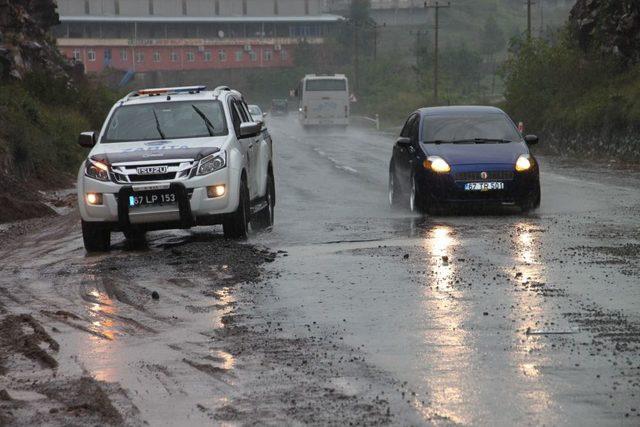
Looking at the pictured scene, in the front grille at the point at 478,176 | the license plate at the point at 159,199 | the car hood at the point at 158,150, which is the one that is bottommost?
the front grille at the point at 478,176

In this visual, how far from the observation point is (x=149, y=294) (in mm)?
10680

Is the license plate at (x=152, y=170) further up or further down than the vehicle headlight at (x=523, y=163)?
further up

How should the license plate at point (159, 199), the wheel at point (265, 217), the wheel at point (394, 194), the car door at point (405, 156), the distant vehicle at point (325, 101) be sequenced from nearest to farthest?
the license plate at point (159, 199), the wheel at point (265, 217), the car door at point (405, 156), the wheel at point (394, 194), the distant vehicle at point (325, 101)

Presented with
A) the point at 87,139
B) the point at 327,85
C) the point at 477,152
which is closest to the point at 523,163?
the point at 477,152

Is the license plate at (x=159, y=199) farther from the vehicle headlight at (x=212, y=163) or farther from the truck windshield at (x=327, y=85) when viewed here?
the truck windshield at (x=327, y=85)

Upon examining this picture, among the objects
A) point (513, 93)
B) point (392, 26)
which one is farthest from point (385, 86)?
point (513, 93)

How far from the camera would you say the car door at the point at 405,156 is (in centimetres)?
1858

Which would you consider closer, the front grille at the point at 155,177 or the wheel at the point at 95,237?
the front grille at the point at 155,177

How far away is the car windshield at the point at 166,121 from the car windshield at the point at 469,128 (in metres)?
4.13

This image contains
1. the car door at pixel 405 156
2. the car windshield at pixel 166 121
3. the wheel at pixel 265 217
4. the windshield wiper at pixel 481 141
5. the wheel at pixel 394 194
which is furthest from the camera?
the wheel at pixel 394 194

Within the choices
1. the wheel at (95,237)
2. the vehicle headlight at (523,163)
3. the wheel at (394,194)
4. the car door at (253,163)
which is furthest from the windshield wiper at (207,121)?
the wheel at (394,194)

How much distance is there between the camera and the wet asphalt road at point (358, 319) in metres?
6.39

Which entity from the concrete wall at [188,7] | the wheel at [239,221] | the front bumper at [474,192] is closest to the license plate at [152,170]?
the wheel at [239,221]

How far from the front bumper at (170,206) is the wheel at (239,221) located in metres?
0.13
